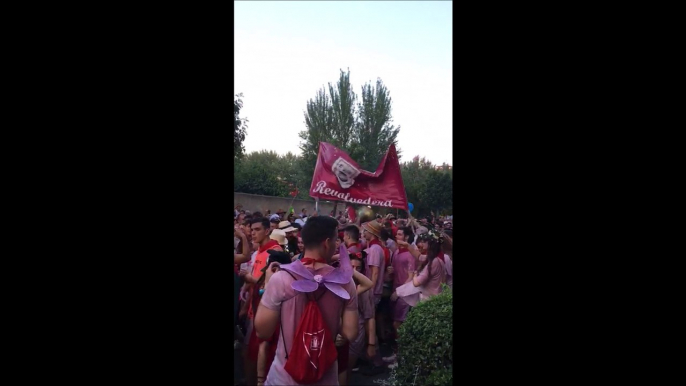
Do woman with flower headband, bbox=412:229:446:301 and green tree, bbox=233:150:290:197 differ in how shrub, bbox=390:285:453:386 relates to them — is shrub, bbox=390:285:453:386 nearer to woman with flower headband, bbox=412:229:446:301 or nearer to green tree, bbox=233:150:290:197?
woman with flower headband, bbox=412:229:446:301

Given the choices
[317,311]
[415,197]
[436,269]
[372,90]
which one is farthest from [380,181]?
[415,197]

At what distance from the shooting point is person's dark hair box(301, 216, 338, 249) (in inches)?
116

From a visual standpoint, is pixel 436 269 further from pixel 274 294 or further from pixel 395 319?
pixel 274 294

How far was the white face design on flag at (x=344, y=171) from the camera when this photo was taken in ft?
14.1

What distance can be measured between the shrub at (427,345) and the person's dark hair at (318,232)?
99cm

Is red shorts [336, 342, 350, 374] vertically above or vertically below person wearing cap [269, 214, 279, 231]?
below

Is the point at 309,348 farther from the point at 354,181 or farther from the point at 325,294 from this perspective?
the point at 354,181

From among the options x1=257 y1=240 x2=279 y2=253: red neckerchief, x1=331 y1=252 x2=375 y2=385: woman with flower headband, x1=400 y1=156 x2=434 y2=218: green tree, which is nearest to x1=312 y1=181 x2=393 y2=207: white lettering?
x1=257 y1=240 x2=279 y2=253: red neckerchief

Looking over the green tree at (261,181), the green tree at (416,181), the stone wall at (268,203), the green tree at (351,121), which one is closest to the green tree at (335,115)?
the green tree at (351,121)

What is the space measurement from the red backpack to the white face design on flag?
5.51 feet

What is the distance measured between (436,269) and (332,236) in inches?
87.6

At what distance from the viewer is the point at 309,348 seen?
279 cm

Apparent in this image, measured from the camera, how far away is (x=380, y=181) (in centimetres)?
427

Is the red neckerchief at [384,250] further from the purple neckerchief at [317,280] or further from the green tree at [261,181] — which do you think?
the green tree at [261,181]
